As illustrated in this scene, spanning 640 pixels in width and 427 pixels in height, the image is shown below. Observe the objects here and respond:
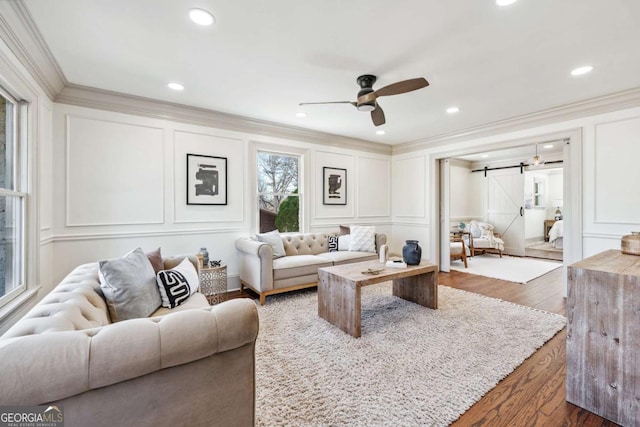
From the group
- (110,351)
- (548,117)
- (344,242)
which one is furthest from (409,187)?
(110,351)

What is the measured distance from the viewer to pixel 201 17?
6.54 ft

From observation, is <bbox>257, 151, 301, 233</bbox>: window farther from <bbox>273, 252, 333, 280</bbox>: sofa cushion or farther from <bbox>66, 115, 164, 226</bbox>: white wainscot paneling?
<bbox>66, 115, 164, 226</bbox>: white wainscot paneling

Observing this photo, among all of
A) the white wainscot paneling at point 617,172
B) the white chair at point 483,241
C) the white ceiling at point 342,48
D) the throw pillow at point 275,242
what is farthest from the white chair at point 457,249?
the throw pillow at point 275,242

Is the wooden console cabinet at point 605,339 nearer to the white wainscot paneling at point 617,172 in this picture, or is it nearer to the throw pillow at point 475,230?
the white wainscot paneling at point 617,172

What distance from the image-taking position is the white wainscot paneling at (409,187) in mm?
5555

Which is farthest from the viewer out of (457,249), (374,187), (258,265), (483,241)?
(483,241)

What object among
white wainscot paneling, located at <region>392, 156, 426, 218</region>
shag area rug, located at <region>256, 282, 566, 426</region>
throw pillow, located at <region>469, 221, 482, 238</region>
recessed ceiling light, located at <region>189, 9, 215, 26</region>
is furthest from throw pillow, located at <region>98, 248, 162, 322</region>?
throw pillow, located at <region>469, 221, 482, 238</region>

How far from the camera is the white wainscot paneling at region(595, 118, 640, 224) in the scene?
130 inches

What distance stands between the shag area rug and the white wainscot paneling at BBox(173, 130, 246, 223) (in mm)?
1578

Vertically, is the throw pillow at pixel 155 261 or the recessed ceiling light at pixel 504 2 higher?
the recessed ceiling light at pixel 504 2

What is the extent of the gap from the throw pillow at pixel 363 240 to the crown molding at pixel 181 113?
1.75 meters

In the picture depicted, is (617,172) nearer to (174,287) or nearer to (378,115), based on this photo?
(378,115)

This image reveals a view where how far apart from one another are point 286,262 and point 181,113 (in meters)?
2.42

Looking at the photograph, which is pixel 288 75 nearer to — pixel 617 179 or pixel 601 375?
pixel 601 375
